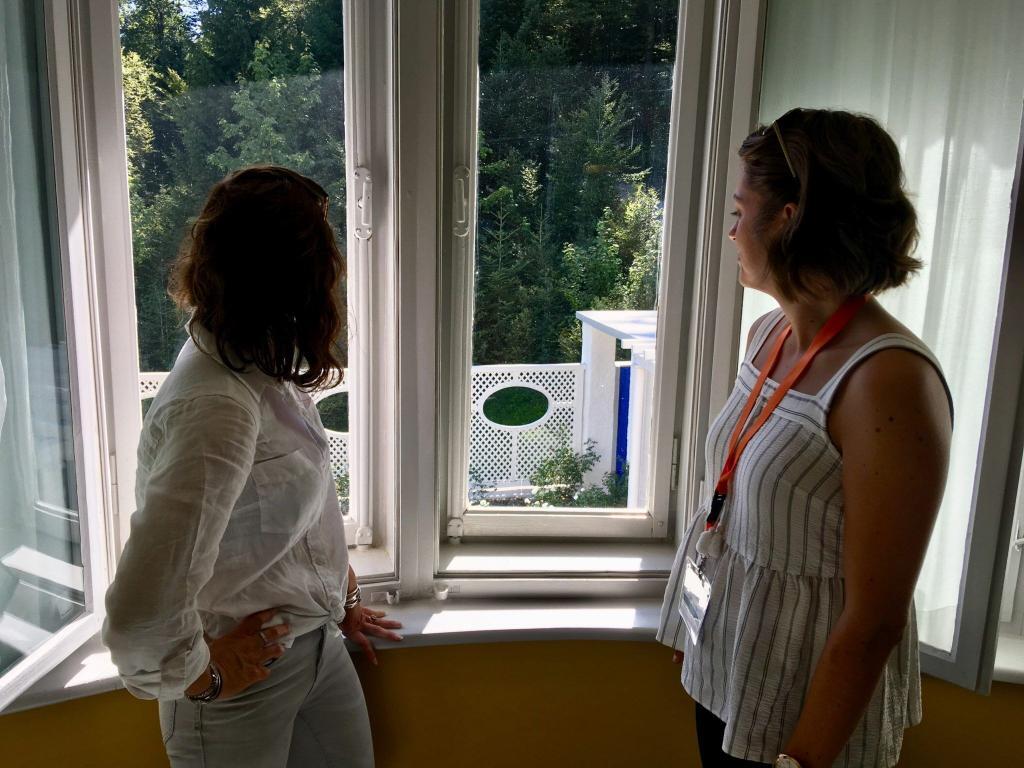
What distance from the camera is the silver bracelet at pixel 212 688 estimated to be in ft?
3.52

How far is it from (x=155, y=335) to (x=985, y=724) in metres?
1.77

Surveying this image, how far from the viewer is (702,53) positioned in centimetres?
166

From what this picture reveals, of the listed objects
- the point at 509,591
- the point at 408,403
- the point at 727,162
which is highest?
the point at 727,162

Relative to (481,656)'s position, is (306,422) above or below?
above

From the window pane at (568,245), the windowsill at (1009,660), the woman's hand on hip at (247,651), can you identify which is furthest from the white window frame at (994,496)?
the woman's hand on hip at (247,651)

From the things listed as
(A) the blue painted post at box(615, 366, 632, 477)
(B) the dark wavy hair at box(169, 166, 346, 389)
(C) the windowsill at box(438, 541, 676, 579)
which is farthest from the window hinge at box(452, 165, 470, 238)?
(C) the windowsill at box(438, 541, 676, 579)

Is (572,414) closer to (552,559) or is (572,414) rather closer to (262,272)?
(552,559)

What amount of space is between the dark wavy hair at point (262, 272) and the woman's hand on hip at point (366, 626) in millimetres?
612

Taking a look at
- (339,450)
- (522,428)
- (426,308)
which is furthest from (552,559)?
(426,308)

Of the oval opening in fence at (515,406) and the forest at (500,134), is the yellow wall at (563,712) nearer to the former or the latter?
the oval opening in fence at (515,406)

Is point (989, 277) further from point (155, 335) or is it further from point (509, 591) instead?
point (155, 335)

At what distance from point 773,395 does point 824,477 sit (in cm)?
14

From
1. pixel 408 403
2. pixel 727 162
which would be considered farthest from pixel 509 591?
pixel 727 162

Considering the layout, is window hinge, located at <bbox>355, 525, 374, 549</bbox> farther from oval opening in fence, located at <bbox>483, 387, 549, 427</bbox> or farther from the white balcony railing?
oval opening in fence, located at <bbox>483, 387, 549, 427</bbox>
